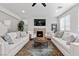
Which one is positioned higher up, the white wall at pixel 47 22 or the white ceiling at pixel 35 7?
the white ceiling at pixel 35 7

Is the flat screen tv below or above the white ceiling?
below

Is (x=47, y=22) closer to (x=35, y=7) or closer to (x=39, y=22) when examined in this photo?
(x=39, y=22)

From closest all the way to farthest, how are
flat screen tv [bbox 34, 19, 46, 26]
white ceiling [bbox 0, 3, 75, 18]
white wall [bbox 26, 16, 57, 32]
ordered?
1. white ceiling [bbox 0, 3, 75, 18]
2. white wall [bbox 26, 16, 57, 32]
3. flat screen tv [bbox 34, 19, 46, 26]

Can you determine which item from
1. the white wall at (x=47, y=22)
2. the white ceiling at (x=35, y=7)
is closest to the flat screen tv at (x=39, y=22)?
the white wall at (x=47, y=22)

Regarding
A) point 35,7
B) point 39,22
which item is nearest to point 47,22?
point 39,22

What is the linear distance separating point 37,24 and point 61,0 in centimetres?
1095

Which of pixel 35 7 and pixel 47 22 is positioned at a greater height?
pixel 35 7

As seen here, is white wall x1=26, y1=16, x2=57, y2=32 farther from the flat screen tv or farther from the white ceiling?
the white ceiling

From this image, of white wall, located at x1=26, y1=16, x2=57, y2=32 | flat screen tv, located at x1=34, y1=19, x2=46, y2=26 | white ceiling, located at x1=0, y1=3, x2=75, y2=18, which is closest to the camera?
white ceiling, located at x1=0, y1=3, x2=75, y2=18

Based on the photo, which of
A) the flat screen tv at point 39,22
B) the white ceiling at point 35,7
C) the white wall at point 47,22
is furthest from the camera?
the flat screen tv at point 39,22

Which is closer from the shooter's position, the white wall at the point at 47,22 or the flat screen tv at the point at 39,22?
the white wall at the point at 47,22

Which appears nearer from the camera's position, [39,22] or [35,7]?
[35,7]

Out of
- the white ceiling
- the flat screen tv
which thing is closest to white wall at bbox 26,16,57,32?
the flat screen tv

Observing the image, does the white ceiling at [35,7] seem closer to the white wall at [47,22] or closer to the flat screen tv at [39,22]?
the white wall at [47,22]
